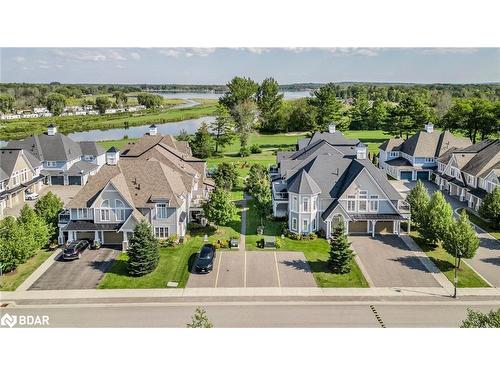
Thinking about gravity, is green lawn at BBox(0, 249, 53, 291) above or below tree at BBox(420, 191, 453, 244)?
below

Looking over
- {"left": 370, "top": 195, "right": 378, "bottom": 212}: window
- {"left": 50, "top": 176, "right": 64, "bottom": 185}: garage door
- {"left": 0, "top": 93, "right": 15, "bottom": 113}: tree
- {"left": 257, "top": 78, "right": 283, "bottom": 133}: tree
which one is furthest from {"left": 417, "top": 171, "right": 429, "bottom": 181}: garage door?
{"left": 0, "top": 93, "right": 15, "bottom": 113}: tree

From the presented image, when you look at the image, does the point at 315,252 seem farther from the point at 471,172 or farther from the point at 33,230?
the point at 471,172

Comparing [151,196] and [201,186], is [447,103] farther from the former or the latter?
[151,196]

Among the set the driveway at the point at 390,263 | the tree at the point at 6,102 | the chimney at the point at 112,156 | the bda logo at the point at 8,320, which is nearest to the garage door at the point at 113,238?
the chimney at the point at 112,156

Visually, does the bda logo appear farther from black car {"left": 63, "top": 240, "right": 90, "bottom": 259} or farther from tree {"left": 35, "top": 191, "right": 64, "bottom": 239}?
tree {"left": 35, "top": 191, "right": 64, "bottom": 239}

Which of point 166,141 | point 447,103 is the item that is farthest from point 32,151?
point 447,103

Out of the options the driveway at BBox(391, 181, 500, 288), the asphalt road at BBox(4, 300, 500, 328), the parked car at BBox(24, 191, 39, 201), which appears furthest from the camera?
the parked car at BBox(24, 191, 39, 201)

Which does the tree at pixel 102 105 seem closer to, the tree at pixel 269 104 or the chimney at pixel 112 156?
the tree at pixel 269 104
